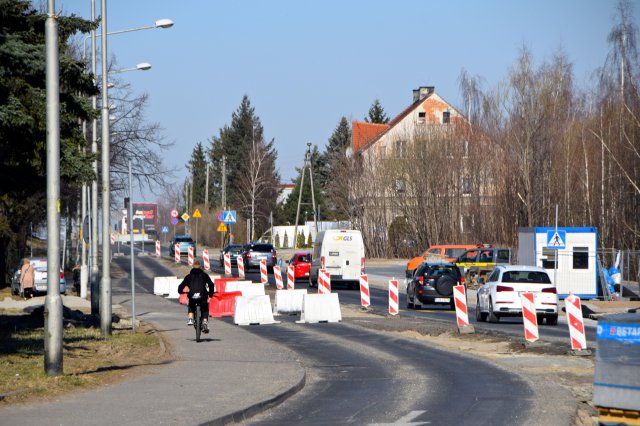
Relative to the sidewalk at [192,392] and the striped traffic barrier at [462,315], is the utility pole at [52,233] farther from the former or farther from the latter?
the striped traffic barrier at [462,315]

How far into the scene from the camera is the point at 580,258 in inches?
1601

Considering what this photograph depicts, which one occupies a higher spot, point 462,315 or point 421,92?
point 421,92

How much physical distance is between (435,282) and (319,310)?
615 centimetres

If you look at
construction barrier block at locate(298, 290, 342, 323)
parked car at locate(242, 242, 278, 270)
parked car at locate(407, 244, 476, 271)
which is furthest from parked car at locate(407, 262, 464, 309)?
parked car at locate(242, 242, 278, 270)

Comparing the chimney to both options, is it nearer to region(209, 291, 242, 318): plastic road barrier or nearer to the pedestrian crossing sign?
the pedestrian crossing sign

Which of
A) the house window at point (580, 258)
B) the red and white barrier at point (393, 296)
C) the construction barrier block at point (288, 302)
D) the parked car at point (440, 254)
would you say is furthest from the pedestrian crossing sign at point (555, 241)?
the parked car at point (440, 254)

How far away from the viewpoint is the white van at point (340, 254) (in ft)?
155

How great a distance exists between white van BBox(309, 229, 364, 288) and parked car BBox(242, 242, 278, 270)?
44.7 feet

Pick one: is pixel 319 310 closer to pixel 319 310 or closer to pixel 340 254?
pixel 319 310

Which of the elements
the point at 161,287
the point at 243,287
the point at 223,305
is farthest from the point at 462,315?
the point at 161,287

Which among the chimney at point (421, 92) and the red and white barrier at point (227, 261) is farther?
the chimney at point (421, 92)

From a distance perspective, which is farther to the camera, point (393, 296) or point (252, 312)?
point (393, 296)

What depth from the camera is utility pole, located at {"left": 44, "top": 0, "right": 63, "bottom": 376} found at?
580 inches

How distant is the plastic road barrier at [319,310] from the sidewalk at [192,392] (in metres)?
8.13
